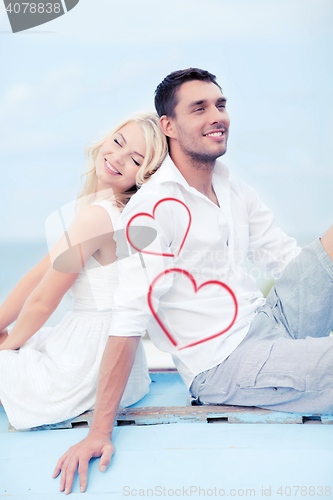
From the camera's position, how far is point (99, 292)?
1448 mm

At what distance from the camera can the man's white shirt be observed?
126cm

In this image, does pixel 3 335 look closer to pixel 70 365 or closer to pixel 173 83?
pixel 70 365

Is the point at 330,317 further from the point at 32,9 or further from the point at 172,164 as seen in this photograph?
the point at 32,9

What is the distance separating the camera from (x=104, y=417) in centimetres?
117

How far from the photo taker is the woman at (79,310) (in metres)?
1.33

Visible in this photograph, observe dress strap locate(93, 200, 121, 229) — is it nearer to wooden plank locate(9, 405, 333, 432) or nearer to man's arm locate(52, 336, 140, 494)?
man's arm locate(52, 336, 140, 494)

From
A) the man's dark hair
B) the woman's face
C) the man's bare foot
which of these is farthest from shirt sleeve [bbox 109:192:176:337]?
the man's bare foot

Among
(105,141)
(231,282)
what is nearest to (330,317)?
(231,282)

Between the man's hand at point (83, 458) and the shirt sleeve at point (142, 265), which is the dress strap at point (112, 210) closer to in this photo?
the shirt sleeve at point (142, 265)

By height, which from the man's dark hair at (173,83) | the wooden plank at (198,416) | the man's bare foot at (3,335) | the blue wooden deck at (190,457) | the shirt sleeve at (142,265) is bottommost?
the wooden plank at (198,416)

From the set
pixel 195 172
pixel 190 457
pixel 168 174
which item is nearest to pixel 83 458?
pixel 190 457

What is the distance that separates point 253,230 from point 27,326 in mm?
957

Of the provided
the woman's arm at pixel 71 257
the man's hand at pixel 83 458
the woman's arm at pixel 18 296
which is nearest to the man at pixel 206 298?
the man's hand at pixel 83 458

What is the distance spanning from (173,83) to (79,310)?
36.3 inches
